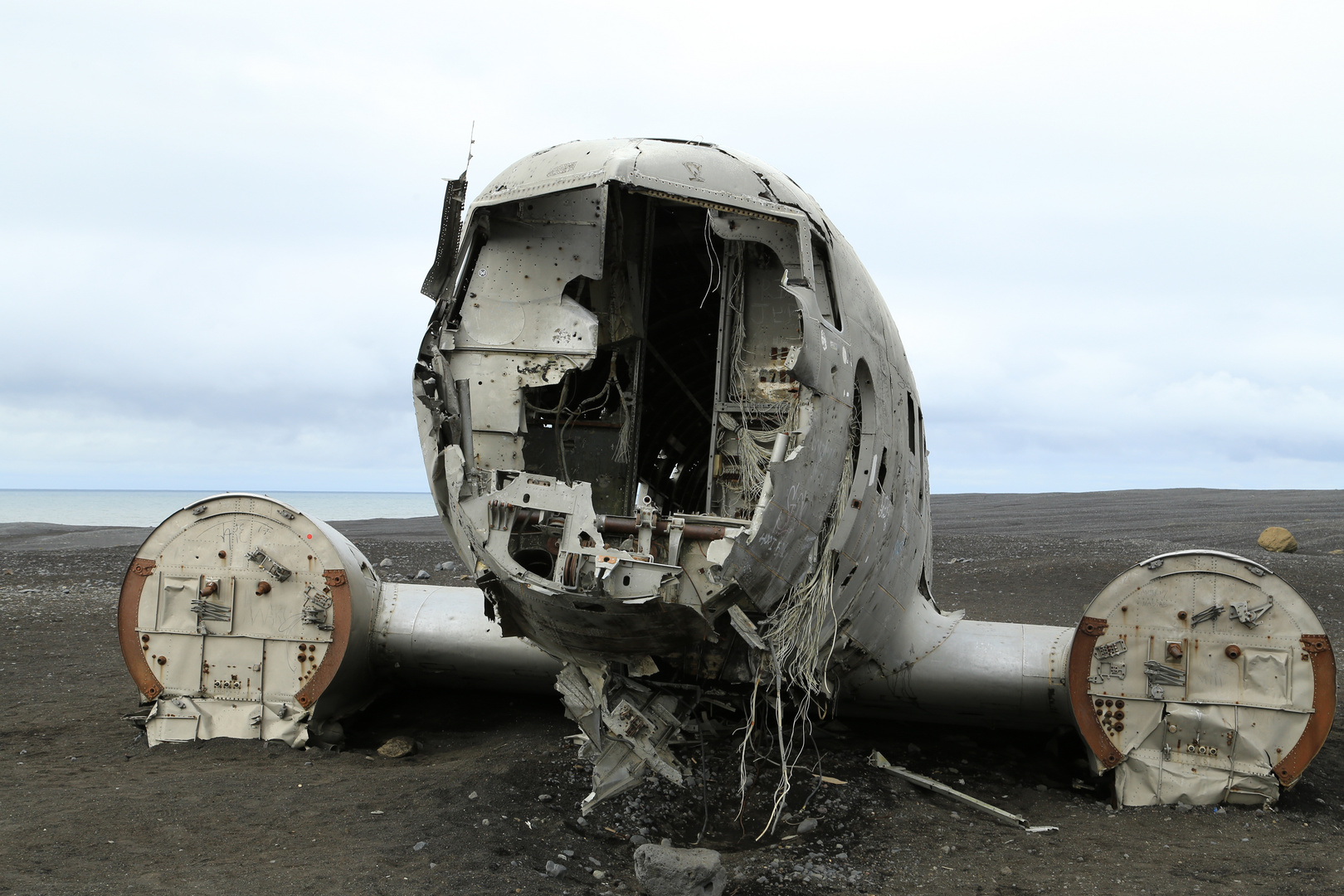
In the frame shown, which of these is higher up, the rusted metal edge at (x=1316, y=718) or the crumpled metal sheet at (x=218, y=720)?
the rusted metal edge at (x=1316, y=718)

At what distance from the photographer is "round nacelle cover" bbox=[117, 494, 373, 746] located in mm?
7246

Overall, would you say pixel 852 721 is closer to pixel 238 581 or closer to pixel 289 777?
pixel 289 777

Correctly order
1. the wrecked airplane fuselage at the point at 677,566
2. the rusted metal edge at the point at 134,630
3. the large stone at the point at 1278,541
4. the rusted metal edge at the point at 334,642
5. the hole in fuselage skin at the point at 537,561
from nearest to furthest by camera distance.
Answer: the wrecked airplane fuselage at the point at 677,566, the hole in fuselage skin at the point at 537,561, the rusted metal edge at the point at 334,642, the rusted metal edge at the point at 134,630, the large stone at the point at 1278,541

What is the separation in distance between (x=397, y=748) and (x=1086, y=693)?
5.02 m

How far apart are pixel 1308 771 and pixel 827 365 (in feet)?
18.1

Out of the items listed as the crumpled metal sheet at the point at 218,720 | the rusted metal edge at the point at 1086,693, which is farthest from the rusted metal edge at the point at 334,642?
the rusted metal edge at the point at 1086,693

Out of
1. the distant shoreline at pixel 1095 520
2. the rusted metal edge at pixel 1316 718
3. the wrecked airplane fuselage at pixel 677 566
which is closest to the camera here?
the wrecked airplane fuselage at pixel 677 566

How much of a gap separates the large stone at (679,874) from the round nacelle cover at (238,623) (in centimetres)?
349

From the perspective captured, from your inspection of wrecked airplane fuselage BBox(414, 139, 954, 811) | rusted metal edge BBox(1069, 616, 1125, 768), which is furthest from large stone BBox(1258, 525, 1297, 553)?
wrecked airplane fuselage BBox(414, 139, 954, 811)

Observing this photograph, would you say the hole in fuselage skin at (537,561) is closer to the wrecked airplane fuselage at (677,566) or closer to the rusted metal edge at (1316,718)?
the wrecked airplane fuselage at (677,566)

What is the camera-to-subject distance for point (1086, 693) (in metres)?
6.71

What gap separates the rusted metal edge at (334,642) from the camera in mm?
7211

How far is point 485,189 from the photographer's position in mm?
5539

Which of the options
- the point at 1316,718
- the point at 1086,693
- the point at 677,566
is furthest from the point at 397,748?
the point at 1316,718
